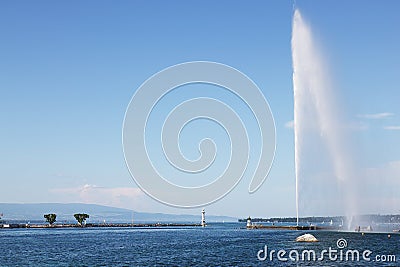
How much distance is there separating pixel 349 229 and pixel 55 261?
102 metres

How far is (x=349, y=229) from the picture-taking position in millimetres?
152125

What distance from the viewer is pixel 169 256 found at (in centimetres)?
7925

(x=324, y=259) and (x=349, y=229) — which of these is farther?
(x=349, y=229)

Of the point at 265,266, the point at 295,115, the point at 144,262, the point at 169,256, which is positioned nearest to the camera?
the point at 265,266

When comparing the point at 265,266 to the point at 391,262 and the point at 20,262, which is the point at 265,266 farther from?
the point at 20,262

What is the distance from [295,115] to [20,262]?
56.9 metres

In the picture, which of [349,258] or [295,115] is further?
[295,115]

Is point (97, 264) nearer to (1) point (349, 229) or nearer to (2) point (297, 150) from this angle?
(2) point (297, 150)

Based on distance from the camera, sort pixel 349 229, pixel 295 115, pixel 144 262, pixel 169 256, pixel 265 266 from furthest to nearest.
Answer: pixel 349 229 < pixel 295 115 < pixel 169 256 < pixel 144 262 < pixel 265 266

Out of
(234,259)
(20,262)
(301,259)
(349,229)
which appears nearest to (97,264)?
(20,262)

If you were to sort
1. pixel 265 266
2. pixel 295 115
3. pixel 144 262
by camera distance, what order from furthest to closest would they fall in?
pixel 295 115
pixel 144 262
pixel 265 266

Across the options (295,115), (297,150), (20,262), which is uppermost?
(295,115)

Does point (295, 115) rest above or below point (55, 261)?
above

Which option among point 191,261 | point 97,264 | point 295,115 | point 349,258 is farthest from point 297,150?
point 97,264
